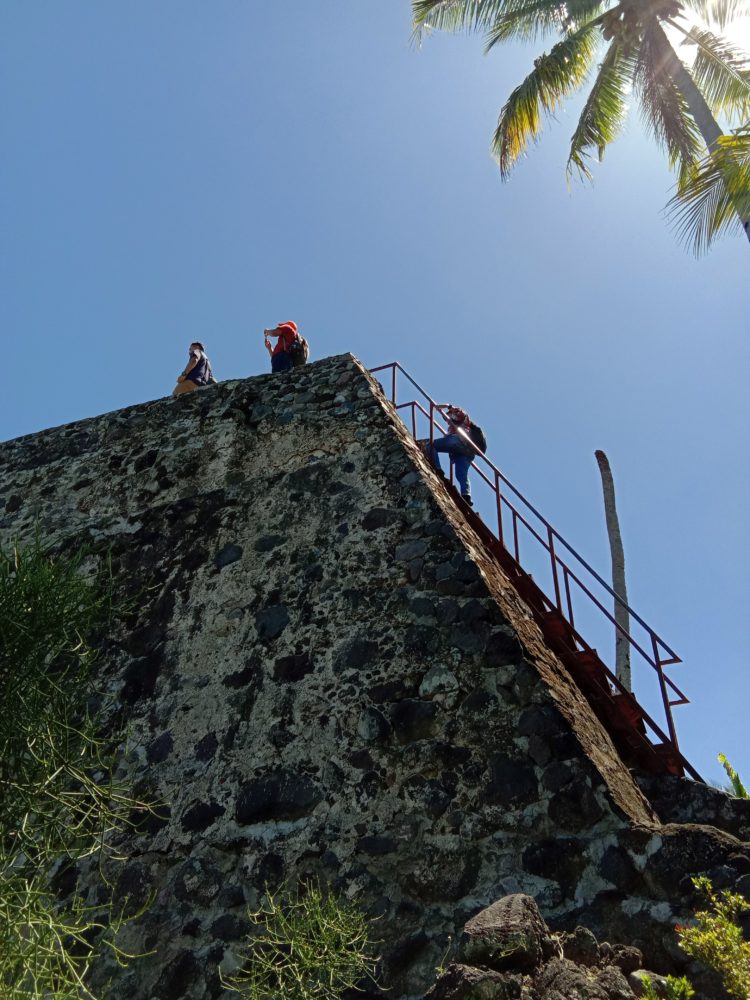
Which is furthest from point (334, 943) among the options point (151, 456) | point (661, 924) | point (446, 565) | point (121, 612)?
point (151, 456)

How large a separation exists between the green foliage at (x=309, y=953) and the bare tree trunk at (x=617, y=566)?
682 cm

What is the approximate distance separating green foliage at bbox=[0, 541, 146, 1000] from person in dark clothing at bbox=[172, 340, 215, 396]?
2.43m

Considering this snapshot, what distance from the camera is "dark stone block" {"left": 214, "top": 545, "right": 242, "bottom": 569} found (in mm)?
5377

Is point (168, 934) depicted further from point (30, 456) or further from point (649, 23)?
point (649, 23)

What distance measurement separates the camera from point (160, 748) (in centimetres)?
469

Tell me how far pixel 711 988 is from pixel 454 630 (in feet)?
6.31

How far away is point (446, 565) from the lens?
4.74 m

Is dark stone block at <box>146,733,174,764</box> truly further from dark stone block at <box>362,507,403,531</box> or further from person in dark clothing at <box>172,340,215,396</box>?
person in dark clothing at <box>172,340,215,396</box>

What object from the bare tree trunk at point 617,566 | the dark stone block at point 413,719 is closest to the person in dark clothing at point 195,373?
the dark stone block at point 413,719

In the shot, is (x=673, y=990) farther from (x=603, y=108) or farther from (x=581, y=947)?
(x=603, y=108)

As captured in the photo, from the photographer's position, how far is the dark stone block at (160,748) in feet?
15.2

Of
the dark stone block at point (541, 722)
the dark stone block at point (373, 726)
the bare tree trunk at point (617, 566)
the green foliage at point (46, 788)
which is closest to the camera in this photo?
the green foliage at point (46, 788)

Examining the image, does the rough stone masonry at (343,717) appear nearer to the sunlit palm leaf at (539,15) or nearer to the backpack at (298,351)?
the backpack at (298,351)

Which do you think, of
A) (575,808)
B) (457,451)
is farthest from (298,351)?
(575,808)
